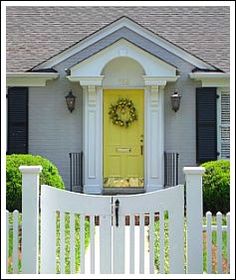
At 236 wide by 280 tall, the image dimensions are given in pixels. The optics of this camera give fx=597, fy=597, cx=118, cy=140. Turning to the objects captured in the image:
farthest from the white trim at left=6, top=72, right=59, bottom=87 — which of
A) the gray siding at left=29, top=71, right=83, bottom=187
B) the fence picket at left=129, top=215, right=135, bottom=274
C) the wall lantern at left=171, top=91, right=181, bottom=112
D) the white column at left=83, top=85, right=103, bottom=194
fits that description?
the fence picket at left=129, top=215, right=135, bottom=274

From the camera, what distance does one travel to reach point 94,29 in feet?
48.3

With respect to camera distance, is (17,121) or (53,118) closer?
(17,121)

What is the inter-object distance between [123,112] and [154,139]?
3.12 feet

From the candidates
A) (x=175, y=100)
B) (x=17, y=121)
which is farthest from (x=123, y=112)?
(x=17, y=121)

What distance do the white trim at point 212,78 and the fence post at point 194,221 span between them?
789 centimetres

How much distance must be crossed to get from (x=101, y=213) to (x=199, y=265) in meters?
0.93

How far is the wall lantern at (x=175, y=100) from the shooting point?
500 inches

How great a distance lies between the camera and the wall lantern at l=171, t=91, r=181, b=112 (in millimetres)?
12703

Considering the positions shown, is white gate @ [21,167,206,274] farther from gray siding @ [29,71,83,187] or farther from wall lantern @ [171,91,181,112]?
gray siding @ [29,71,83,187]

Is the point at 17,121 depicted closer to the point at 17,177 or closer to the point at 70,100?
the point at 70,100

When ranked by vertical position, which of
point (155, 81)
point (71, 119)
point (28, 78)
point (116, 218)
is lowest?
point (116, 218)

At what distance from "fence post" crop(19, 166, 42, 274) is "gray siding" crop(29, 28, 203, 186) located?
804 cm

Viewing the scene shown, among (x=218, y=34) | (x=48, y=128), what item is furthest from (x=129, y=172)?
(x=218, y=34)

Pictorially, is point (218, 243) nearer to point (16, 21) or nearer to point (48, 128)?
point (48, 128)
